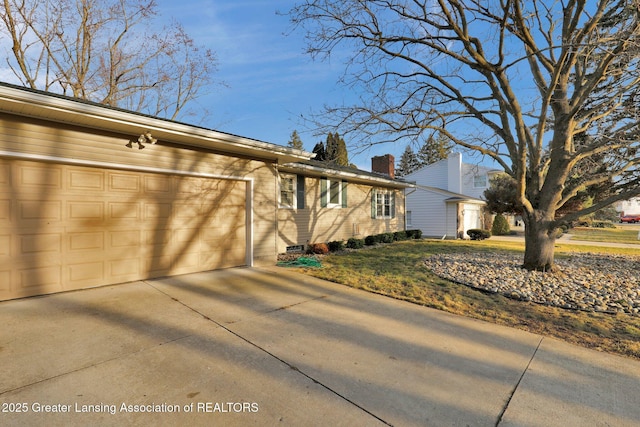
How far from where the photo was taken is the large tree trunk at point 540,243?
7266 millimetres

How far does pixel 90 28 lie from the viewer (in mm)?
12648

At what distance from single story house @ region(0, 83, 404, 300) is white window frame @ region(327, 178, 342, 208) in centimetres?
413

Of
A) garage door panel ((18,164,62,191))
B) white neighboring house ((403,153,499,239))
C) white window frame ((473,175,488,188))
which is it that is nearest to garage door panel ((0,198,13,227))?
garage door panel ((18,164,62,191))

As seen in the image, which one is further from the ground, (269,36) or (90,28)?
(90,28)

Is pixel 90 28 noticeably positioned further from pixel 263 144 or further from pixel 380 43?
pixel 380 43

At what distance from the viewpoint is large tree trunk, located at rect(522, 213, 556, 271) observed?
7266mm

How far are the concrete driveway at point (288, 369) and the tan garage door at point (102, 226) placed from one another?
646 millimetres

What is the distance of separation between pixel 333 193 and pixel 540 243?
23.7 feet

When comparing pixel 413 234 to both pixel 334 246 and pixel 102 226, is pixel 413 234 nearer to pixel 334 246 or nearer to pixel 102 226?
pixel 334 246

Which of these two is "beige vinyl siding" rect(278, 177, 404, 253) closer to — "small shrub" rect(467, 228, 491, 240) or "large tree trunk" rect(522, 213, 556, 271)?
"small shrub" rect(467, 228, 491, 240)

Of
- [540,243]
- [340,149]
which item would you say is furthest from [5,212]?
[340,149]

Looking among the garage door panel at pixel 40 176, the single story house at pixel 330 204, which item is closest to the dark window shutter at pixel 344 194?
the single story house at pixel 330 204

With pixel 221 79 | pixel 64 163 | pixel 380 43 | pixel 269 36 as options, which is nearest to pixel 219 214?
pixel 64 163

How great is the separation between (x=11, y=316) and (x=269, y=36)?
28.2 feet
